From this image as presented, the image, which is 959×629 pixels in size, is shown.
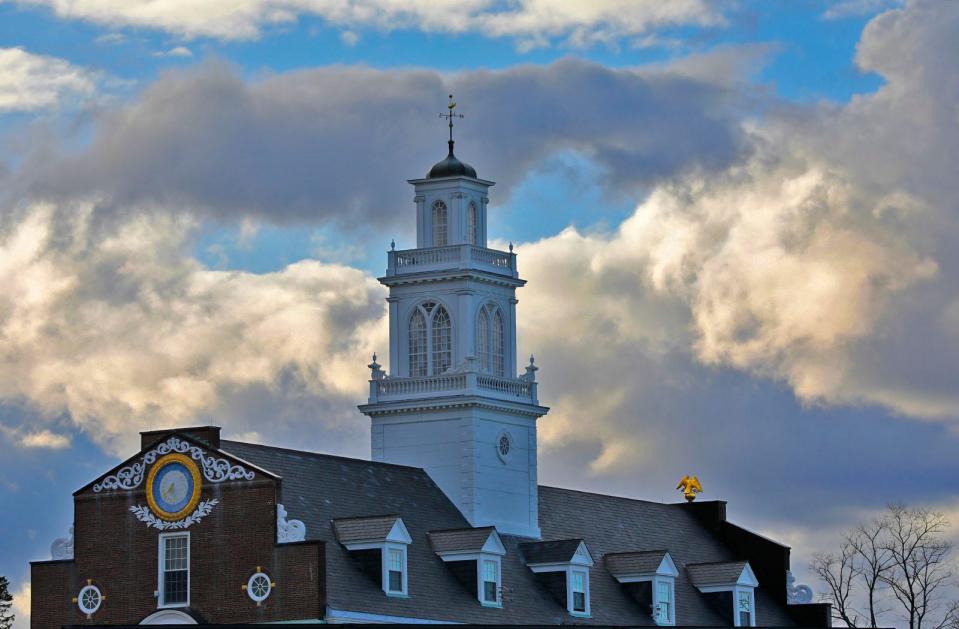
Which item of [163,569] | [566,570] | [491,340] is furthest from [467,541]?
[491,340]

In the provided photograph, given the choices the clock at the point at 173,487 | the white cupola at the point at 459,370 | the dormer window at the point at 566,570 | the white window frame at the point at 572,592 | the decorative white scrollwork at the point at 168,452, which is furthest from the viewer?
the white cupola at the point at 459,370

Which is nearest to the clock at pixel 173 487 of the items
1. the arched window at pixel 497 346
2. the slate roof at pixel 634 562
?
the arched window at pixel 497 346

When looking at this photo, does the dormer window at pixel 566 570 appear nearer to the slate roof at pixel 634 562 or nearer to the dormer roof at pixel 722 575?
the slate roof at pixel 634 562

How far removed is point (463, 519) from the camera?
309 ft

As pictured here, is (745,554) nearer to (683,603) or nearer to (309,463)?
(683,603)

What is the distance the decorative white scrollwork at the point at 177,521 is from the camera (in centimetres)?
8256

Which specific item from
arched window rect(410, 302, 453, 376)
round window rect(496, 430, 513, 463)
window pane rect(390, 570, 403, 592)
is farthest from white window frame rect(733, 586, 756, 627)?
window pane rect(390, 570, 403, 592)

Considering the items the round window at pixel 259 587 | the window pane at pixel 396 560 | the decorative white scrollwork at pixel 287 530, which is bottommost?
the round window at pixel 259 587

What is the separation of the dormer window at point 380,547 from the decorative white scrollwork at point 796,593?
92.2ft

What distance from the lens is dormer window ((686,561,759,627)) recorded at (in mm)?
100062

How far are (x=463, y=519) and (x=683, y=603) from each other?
1040cm

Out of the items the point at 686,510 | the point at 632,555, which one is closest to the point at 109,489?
the point at 632,555

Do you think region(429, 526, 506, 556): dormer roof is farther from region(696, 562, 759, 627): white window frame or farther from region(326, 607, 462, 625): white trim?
region(696, 562, 759, 627): white window frame

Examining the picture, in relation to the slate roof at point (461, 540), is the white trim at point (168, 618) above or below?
below
